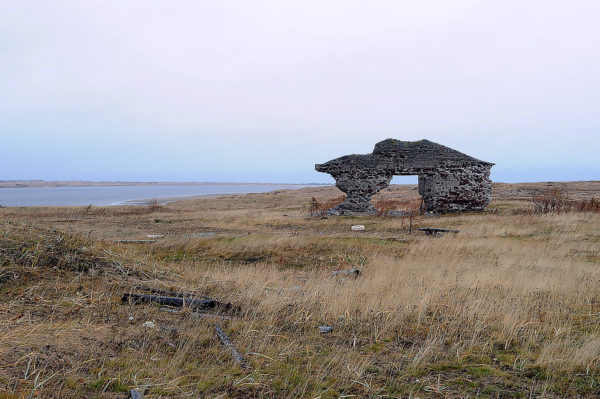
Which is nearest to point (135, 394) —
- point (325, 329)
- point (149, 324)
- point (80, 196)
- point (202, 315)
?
point (149, 324)

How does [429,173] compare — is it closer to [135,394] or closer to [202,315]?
[202,315]

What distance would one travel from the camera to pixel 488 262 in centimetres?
880

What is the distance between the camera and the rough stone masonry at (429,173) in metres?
19.6

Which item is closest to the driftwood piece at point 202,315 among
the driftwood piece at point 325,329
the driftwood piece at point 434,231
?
the driftwood piece at point 325,329

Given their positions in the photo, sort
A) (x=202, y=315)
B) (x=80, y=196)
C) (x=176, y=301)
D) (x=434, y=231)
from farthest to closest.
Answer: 1. (x=80, y=196)
2. (x=434, y=231)
3. (x=176, y=301)
4. (x=202, y=315)

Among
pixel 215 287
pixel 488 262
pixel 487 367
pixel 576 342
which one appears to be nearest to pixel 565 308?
pixel 576 342

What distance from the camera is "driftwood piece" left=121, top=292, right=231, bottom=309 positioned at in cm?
532

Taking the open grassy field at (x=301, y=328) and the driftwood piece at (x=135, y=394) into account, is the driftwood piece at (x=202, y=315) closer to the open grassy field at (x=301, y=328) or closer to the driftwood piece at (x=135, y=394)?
the open grassy field at (x=301, y=328)

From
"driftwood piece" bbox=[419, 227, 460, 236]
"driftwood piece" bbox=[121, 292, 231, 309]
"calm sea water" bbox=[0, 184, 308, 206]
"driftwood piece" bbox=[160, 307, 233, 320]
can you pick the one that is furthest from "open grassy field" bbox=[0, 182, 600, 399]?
"calm sea water" bbox=[0, 184, 308, 206]

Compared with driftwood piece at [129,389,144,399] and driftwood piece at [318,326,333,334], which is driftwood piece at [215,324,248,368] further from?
driftwood piece at [318,326,333,334]

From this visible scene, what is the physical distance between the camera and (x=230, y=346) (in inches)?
151

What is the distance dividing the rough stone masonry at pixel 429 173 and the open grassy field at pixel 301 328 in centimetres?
1099

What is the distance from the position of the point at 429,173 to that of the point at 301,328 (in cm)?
1687

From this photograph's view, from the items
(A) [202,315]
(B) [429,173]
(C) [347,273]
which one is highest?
(B) [429,173]
